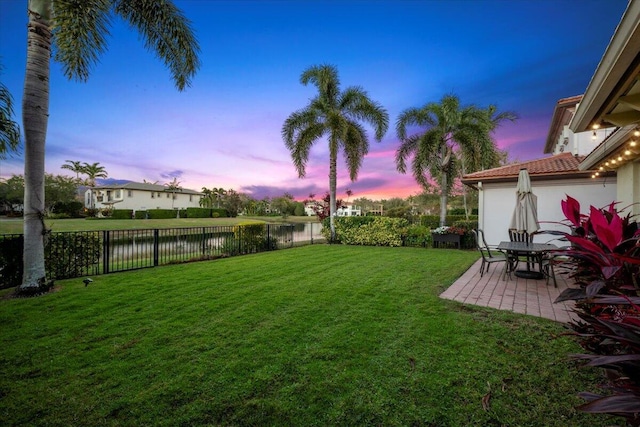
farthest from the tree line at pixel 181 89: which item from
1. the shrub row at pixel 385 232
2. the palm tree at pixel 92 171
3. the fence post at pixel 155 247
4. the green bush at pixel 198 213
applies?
the palm tree at pixel 92 171

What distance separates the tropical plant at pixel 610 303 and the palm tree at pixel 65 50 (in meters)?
7.60

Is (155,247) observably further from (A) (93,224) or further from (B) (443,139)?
(A) (93,224)

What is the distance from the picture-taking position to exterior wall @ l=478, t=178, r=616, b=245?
31.2 ft

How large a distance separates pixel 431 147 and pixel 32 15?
14.7m

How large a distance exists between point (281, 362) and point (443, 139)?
1484 centimetres

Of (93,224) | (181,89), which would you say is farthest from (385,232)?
(93,224)

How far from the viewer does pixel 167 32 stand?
752cm

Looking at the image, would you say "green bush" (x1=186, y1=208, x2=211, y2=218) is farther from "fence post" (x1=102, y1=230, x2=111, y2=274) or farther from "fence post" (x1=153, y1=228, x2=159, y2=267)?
"fence post" (x1=102, y1=230, x2=111, y2=274)

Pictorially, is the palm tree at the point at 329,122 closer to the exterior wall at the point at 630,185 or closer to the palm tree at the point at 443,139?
the palm tree at the point at 443,139

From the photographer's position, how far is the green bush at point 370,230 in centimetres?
1273

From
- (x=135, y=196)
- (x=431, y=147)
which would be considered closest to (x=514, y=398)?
(x=431, y=147)

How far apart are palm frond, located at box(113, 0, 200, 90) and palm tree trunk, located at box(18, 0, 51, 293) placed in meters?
2.44

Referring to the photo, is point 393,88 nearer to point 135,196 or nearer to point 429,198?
point 429,198

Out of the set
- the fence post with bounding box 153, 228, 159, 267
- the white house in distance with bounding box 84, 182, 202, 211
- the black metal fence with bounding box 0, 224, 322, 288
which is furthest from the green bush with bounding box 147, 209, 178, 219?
the fence post with bounding box 153, 228, 159, 267
